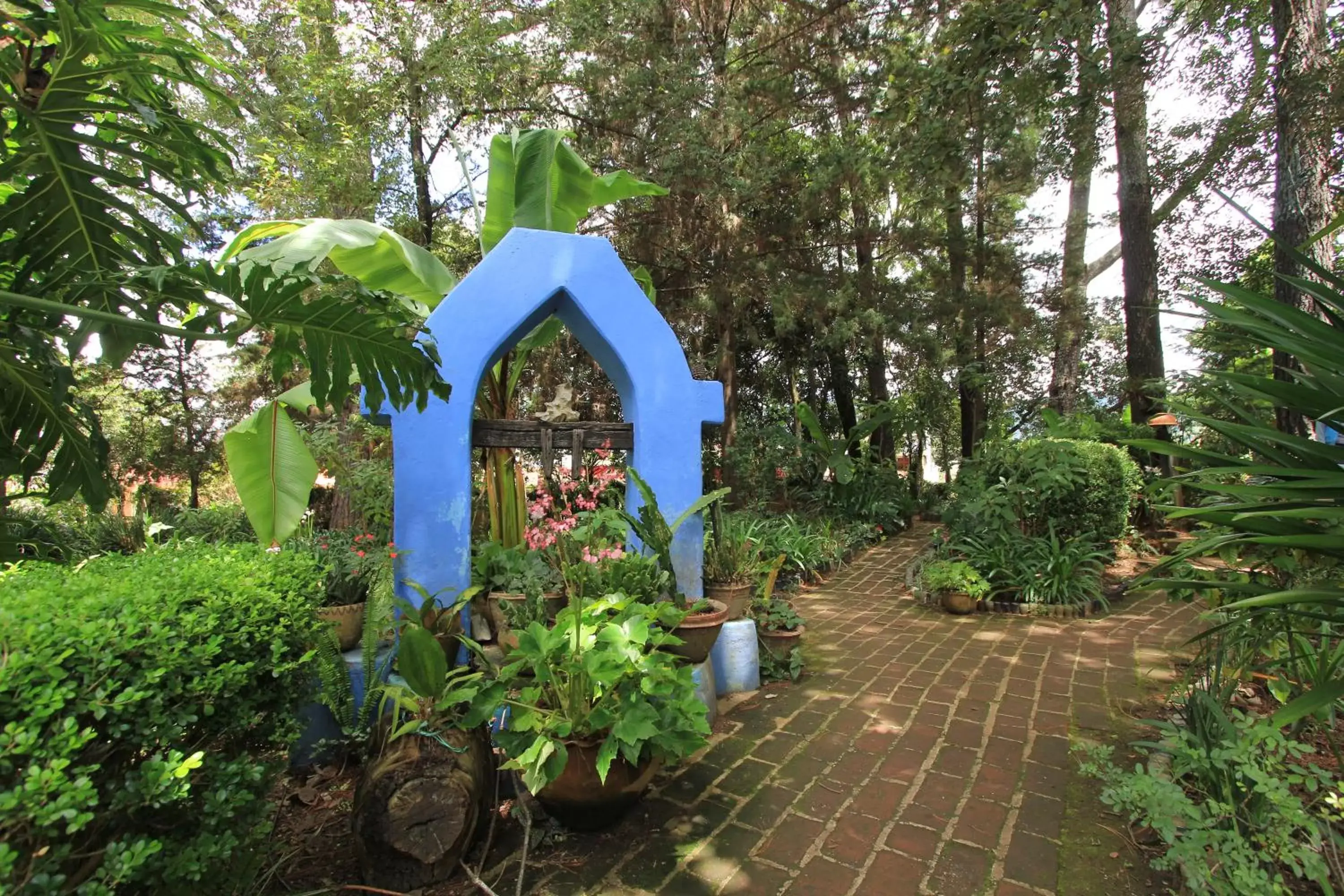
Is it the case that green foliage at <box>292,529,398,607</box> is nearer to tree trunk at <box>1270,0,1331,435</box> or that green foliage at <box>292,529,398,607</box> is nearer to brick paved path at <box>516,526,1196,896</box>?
brick paved path at <box>516,526,1196,896</box>

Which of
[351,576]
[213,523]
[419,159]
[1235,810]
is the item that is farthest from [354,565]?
[419,159]

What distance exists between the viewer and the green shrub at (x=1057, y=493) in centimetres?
→ 651

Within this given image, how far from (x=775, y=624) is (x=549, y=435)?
2117mm

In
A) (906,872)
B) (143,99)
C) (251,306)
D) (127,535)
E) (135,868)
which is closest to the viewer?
(135,868)

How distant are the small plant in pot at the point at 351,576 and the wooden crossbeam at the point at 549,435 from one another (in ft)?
2.78

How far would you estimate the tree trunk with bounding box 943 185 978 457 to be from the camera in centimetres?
924

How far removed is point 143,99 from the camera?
77.1 inches

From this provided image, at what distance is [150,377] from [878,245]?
1191 cm

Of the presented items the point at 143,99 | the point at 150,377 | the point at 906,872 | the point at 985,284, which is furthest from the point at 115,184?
the point at 985,284

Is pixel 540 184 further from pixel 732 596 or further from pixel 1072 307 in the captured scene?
pixel 1072 307

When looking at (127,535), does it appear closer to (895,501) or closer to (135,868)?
(135,868)

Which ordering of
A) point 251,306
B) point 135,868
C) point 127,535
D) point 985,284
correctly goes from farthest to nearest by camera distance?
point 985,284
point 127,535
point 251,306
point 135,868

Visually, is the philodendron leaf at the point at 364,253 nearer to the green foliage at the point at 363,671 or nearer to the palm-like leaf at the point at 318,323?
the palm-like leaf at the point at 318,323

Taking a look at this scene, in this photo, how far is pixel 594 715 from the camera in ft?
7.88
